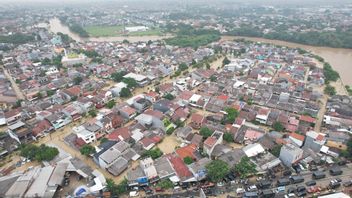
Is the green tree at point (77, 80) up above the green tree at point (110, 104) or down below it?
above

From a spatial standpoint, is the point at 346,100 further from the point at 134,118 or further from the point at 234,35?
the point at 234,35

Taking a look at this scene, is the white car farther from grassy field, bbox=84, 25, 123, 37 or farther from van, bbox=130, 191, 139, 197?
grassy field, bbox=84, 25, 123, 37

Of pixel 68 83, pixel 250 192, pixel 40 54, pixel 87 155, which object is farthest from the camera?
pixel 40 54

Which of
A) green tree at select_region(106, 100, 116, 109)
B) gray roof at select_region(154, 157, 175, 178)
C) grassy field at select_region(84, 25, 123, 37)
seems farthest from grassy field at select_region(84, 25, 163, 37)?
gray roof at select_region(154, 157, 175, 178)

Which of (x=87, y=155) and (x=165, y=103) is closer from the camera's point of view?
(x=87, y=155)

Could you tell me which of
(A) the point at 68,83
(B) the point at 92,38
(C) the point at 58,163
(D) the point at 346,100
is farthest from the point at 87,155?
(B) the point at 92,38

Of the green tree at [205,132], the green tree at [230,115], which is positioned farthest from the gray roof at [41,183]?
the green tree at [230,115]

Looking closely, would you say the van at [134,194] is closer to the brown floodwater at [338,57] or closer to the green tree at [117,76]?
the green tree at [117,76]
